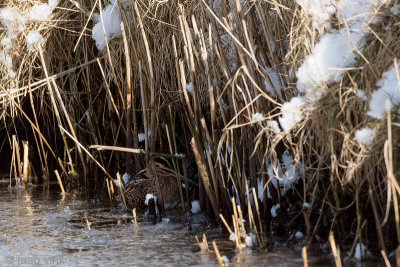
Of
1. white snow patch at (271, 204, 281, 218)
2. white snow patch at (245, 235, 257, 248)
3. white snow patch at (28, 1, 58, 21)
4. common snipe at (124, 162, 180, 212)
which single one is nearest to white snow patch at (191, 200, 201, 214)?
common snipe at (124, 162, 180, 212)

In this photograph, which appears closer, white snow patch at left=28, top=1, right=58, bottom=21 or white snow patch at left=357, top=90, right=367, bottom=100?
white snow patch at left=357, top=90, right=367, bottom=100

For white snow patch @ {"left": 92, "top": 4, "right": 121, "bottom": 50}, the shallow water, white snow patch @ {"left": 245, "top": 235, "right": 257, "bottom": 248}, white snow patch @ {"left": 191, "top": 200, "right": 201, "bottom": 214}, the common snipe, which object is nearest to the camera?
the shallow water

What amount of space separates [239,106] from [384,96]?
1.05m

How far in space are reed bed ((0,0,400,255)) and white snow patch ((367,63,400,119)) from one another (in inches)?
1.1

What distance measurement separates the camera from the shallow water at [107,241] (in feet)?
11.0

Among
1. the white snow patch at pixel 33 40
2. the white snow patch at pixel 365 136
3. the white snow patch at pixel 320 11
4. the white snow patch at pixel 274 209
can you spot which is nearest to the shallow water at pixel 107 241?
the white snow patch at pixel 274 209

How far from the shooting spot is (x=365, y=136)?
287 cm

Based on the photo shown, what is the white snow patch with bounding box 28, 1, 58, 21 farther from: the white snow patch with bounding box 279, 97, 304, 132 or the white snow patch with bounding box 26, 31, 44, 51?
the white snow patch with bounding box 279, 97, 304, 132

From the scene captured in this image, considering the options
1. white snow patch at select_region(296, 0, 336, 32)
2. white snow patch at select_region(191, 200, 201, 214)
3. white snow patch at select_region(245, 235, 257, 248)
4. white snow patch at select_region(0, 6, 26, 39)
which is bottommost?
white snow patch at select_region(245, 235, 257, 248)

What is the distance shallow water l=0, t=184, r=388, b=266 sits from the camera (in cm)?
336

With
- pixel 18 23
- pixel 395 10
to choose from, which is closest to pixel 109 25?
pixel 18 23

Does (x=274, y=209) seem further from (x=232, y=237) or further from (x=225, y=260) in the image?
(x=225, y=260)

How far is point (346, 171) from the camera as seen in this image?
3.01 m

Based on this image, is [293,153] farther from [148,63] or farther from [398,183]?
[148,63]
